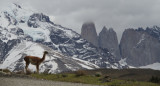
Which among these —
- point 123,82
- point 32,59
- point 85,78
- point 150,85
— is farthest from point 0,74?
point 150,85

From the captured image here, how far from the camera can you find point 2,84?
23.1 metres

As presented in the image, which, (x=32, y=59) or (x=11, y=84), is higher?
(x=32, y=59)

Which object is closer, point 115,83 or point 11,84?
point 11,84

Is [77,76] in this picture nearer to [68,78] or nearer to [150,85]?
[68,78]

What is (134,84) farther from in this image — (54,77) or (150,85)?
(54,77)

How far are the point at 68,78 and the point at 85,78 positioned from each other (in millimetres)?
1744

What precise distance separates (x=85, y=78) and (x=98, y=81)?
7.88 feet

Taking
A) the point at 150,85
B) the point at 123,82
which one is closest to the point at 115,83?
the point at 123,82

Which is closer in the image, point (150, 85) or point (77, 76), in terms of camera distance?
point (150, 85)

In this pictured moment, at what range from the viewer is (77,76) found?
38.5m

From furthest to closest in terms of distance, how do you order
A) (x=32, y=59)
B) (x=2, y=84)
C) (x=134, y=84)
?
1. (x=32, y=59)
2. (x=134, y=84)
3. (x=2, y=84)

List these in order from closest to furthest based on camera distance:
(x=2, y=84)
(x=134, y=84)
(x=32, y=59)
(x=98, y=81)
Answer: (x=2, y=84) < (x=134, y=84) < (x=98, y=81) < (x=32, y=59)

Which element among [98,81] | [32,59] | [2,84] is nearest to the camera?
[2,84]

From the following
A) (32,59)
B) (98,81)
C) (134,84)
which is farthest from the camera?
(32,59)
